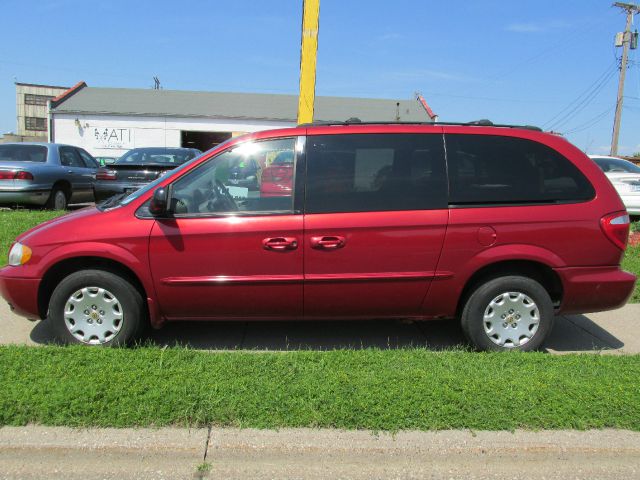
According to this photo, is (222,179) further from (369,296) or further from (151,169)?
(151,169)

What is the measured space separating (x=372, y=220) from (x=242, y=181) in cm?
107

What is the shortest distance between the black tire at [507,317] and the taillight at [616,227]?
65 cm

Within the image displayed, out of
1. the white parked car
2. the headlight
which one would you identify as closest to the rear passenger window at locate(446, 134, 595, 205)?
the headlight

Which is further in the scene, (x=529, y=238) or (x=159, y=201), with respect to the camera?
(x=529, y=238)

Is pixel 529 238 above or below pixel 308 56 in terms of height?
below

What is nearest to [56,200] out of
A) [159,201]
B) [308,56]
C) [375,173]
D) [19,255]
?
[308,56]

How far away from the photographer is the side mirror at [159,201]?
4.04 metres

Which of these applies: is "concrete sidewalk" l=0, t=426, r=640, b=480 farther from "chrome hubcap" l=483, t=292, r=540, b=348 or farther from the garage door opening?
the garage door opening

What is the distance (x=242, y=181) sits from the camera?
4289 mm

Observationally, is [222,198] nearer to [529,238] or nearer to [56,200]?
[529,238]

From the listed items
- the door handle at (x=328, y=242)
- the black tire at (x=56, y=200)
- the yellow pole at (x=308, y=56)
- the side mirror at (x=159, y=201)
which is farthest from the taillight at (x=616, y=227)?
the black tire at (x=56, y=200)

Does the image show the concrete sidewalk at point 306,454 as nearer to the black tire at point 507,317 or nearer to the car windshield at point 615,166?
the black tire at point 507,317

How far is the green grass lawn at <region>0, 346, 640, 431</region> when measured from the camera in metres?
3.24

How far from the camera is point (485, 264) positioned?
4.21m
